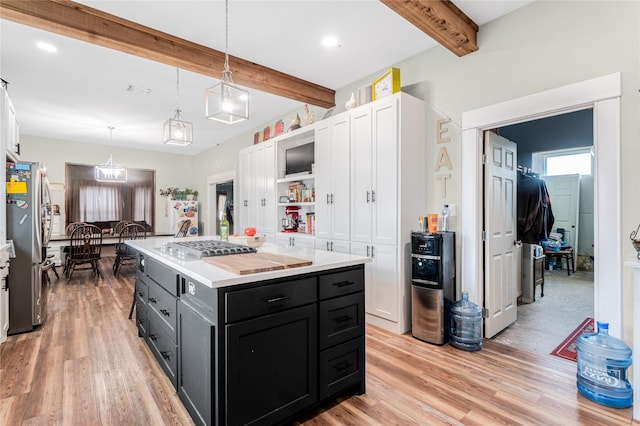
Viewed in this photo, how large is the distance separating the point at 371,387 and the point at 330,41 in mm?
3007

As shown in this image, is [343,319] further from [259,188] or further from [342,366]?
[259,188]

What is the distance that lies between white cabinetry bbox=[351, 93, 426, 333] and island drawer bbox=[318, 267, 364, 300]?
1.10 metres

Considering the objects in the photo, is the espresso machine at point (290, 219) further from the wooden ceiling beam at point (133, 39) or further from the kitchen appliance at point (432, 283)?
the kitchen appliance at point (432, 283)

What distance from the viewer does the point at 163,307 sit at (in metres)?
2.14

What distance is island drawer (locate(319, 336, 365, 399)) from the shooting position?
1842 millimetres

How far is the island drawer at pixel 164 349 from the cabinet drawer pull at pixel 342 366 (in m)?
0.97

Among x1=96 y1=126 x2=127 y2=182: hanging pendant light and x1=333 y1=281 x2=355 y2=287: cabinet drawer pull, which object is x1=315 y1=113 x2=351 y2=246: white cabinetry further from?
x1=96 y1=126 x2=127 y2=182: hanging pendant light

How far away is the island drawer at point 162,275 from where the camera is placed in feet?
6.36

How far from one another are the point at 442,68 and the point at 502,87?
0.64 metres

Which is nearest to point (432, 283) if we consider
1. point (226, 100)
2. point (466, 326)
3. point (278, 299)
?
point (466, 326)

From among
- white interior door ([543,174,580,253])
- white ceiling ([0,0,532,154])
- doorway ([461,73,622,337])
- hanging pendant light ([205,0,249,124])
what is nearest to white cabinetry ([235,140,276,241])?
white ceiling ([0,0,532,154])

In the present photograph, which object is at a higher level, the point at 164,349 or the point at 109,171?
the point at 109,171

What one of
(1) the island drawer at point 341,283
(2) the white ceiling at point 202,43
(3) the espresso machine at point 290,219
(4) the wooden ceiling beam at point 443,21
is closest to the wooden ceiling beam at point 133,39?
(2) the white ceiling at point 202,43

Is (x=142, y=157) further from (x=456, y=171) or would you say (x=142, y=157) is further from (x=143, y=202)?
(x=456, y=171)
